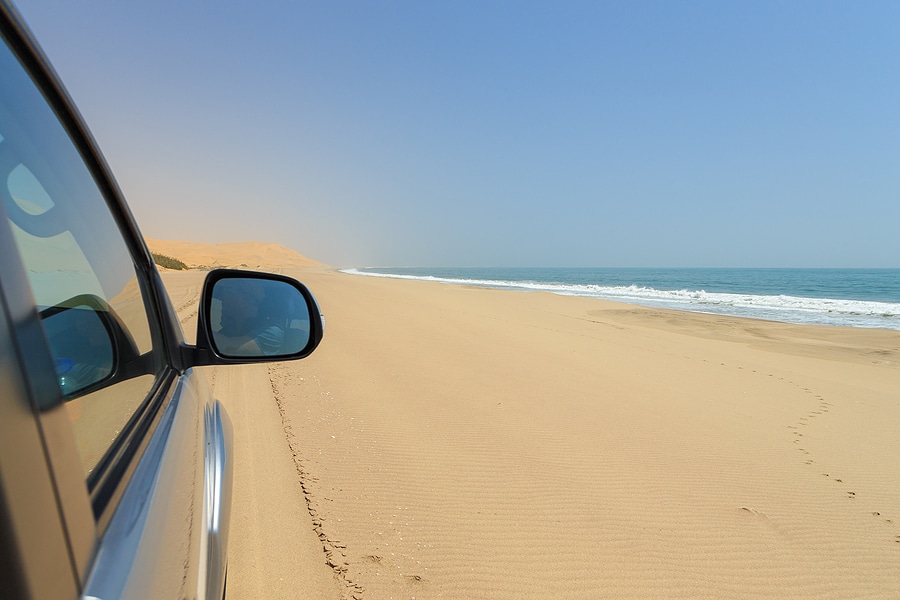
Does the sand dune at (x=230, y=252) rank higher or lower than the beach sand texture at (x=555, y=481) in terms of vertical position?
higher

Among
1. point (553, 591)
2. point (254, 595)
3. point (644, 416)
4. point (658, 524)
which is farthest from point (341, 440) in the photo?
point (644, 416)

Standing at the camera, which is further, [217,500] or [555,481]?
[555,481]

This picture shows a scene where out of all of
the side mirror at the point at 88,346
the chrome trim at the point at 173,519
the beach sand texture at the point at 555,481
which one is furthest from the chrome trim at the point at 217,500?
the beach sand texture at the point at 555,481

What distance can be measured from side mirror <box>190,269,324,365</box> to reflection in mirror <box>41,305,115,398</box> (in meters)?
0.38

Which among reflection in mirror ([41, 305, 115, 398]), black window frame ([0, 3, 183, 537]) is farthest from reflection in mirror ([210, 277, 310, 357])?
reflection in mirror ([41, 305, 115, 398])

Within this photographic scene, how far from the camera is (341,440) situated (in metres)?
3.62

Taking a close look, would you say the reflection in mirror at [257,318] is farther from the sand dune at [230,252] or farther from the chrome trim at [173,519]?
the sand dune at [230,252]

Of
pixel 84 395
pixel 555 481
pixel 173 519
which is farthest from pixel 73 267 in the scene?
pixel 555 481

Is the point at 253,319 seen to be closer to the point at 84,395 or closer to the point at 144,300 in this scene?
the point at 144,300

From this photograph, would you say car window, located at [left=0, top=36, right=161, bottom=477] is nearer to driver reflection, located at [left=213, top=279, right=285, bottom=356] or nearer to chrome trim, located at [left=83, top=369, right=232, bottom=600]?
chrome trim, located at [left=83, top=369, right=232, bottom=600]

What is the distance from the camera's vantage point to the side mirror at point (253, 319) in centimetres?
151

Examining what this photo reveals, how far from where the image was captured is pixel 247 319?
1683 millimetres

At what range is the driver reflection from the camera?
1.59 metres

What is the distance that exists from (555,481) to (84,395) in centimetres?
288
